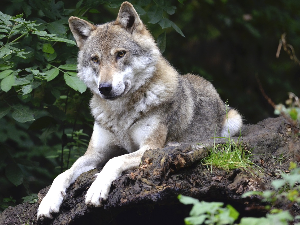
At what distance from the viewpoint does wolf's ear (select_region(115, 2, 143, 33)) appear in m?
4.74

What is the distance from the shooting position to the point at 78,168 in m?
4.59

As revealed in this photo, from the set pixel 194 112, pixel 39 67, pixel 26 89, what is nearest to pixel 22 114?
pixel 26 89

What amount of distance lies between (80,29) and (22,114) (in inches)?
52.0

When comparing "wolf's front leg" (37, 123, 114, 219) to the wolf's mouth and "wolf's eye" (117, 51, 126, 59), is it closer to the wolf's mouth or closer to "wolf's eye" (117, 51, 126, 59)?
the wolf's mouth

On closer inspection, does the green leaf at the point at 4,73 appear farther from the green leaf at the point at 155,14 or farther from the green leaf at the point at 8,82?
the green leaf at the point at 155,14

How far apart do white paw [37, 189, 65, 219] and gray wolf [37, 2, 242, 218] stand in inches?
3.5

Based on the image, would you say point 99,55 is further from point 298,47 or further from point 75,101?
point 298,47

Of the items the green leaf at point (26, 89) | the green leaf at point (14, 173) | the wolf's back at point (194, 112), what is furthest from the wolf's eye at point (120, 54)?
the green leaf at point (14, 173)

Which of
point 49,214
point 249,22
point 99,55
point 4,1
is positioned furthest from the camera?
point 249,22

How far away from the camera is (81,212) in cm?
377

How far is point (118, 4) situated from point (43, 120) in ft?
6.47

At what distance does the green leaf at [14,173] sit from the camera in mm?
5145

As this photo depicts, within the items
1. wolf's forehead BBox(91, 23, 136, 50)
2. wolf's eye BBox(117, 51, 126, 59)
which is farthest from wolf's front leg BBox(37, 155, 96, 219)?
wolf's forehead BBox(91, 23, 136, 50)

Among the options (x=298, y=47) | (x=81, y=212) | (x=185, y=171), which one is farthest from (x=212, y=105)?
(x=298, y=47)
